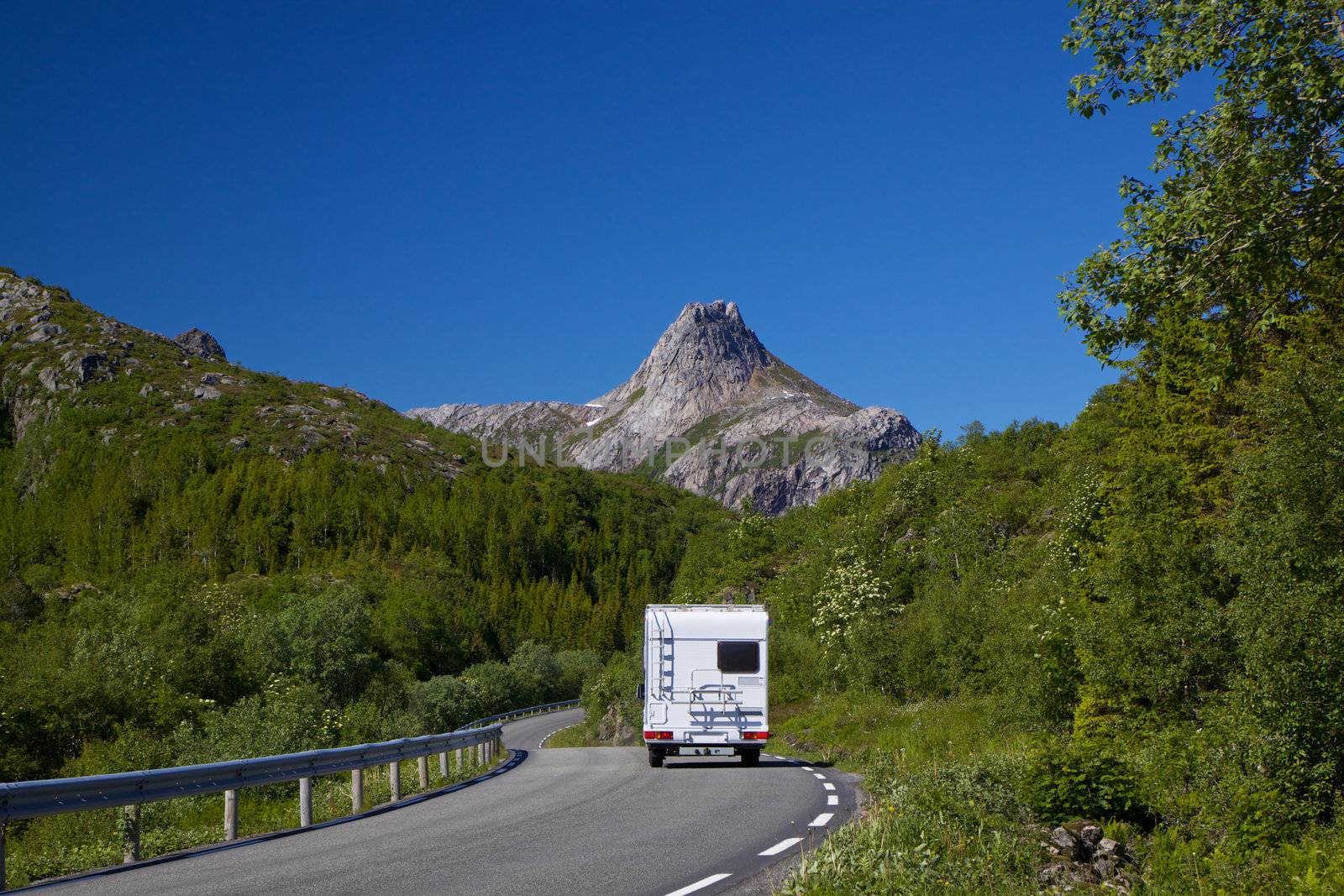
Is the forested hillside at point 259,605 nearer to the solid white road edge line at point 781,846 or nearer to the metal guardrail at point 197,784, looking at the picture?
the metal guardrail at point 197,784

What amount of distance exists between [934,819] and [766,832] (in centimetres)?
243

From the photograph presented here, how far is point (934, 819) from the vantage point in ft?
32.5

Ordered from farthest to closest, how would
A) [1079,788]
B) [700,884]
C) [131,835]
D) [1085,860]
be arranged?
[1079,788] < [131,835] < [1085,860] < [700,884]

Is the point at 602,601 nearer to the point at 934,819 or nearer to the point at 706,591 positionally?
the point at 706,591

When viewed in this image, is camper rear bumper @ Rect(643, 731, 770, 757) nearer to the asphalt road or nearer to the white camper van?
the white camper van

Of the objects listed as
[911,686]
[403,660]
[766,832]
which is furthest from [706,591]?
[766,832]

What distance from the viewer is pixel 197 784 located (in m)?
11.4

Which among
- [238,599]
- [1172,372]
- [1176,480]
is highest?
[1172,372]

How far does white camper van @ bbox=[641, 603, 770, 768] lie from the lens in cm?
2170

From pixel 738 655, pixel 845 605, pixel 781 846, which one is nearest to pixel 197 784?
pixel 781 846

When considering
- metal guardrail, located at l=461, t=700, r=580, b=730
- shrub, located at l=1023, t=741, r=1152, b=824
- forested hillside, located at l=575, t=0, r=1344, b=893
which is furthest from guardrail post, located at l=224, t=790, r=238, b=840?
metal guardrail, located at l=461, t=700, r=580, b=730

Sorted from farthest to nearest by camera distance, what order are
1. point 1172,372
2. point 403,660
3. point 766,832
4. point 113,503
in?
point 113,503 < point 403,660 < point 1172,372 < point 766,832

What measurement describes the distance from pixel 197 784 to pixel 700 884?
6129mm

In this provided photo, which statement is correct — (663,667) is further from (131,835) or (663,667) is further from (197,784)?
(131,835)
